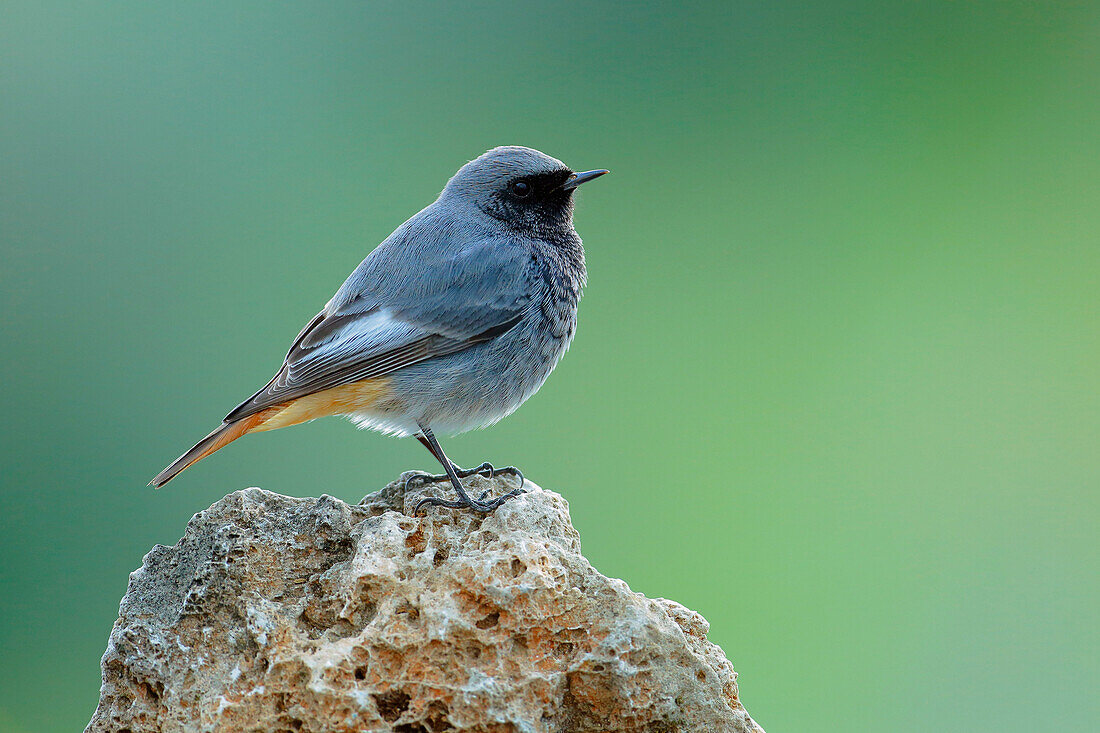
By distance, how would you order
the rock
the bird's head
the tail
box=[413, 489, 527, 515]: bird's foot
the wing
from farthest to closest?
the bird's head
the wing
the tail
box=[413, 489, 527, 515]: bird's foot
the rock

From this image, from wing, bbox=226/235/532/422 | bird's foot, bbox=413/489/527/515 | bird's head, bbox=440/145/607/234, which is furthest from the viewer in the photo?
bird's head, bbox=440/145/607/234

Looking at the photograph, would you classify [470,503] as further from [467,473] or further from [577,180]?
[577,180]

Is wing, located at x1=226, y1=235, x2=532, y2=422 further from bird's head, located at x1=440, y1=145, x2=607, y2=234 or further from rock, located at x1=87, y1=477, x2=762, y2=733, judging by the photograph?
rock, located at x1=87, y1=477, x2=762, y2=733

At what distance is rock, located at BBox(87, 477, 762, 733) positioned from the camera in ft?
9.03

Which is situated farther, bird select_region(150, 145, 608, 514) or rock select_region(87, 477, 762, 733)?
bird select_region(150, 145, 608, 514)

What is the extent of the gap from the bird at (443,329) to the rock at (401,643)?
691 millimetres

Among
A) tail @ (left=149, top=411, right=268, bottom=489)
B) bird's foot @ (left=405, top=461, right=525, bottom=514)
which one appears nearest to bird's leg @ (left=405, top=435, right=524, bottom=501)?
bird's foot @ (left=405, top=461, right=525, bottom=514)

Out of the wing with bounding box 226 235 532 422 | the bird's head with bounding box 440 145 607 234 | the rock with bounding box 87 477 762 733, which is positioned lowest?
the rock with bounding box 87 477 762 733

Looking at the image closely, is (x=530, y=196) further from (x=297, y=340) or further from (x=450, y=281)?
(x=297, y=340)

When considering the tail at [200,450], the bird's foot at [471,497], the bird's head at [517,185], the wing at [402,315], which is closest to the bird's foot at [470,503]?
the bird's foot at [471,497]

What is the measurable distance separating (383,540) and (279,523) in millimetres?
450

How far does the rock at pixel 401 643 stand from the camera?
2.75 m

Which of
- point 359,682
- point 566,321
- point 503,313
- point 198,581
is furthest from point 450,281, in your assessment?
point 359,682

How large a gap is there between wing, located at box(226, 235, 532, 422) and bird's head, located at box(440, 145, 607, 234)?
0.88 feet
